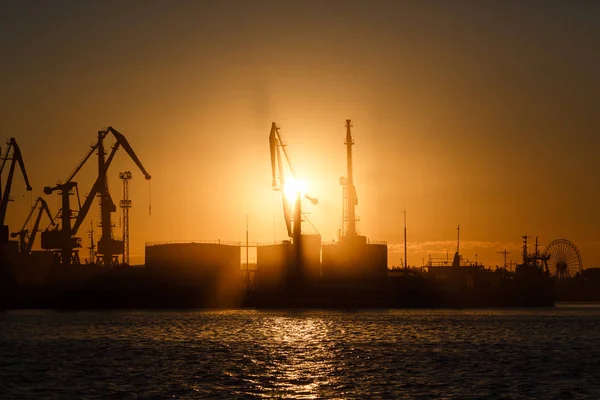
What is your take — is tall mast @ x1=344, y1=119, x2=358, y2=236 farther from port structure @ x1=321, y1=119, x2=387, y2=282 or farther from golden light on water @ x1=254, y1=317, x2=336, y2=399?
golden light on water @ x1=254, y1=317, x2=336, y2=399

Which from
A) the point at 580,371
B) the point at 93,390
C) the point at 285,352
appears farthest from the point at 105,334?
the point at 580,371

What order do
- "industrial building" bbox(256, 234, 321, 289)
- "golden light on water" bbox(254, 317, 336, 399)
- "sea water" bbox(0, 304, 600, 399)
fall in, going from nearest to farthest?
"sea water" bbox(0, 304, 600, 399) < "golden light on water" bbox(254, 317, 336, 399) < "industrial building" bbox(256, 234, 321, 289)

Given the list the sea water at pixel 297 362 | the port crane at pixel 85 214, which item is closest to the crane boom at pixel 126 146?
the port crane at pixel 85 214

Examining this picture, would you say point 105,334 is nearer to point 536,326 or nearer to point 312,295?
point 536,326

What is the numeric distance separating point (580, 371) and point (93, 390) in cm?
3136

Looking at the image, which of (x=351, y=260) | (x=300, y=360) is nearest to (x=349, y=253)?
(x=351, y=260)

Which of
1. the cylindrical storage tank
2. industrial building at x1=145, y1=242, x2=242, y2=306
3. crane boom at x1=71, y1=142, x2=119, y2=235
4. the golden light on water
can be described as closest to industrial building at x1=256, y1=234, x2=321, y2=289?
the cylindrical storage tank

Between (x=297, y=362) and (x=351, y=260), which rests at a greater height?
(x=351, y=260)

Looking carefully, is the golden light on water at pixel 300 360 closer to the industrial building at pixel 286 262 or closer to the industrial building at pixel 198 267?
the industrial building at pixel 286 262

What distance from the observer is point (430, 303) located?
17612 centimetres

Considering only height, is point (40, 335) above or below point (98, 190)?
below

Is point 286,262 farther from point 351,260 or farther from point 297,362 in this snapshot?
point 297,362

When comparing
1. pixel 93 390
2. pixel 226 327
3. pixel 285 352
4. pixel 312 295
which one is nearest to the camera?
pixel 93 390

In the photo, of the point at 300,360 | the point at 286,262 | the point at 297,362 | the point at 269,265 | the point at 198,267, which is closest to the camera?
the point at 297,362
